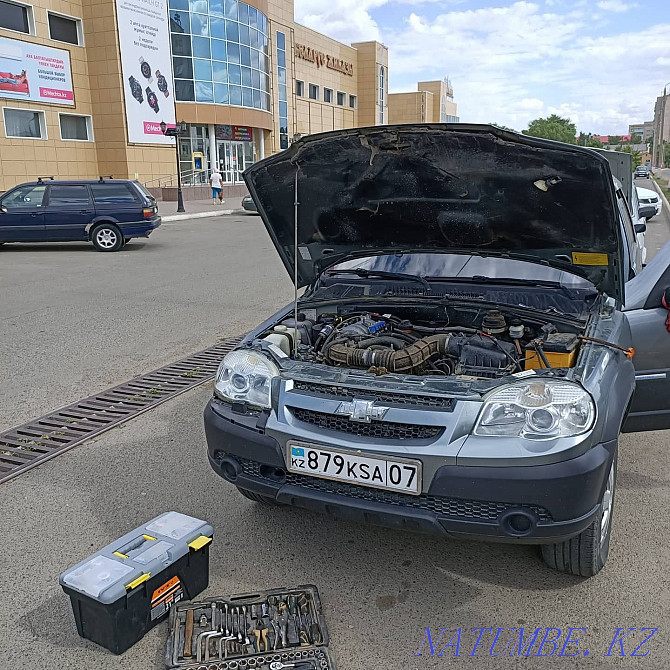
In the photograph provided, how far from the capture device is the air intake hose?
10.4ft

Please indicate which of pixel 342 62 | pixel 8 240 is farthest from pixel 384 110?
pixel 8 240

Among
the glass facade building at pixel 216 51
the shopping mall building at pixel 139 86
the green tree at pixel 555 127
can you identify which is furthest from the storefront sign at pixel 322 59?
the green tree at pixel 555 127

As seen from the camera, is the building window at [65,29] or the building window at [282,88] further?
the building window at [282,88]

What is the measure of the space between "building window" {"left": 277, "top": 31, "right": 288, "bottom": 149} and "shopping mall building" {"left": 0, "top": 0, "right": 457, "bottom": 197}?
0.48 feet

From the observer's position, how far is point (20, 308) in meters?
9.01

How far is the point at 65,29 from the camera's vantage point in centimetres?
3212

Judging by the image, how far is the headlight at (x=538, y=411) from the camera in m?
2.57

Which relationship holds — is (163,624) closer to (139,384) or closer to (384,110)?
(139,384)

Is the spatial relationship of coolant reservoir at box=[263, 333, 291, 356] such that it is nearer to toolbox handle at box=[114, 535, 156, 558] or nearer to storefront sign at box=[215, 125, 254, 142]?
toolbox handle at box=[114, 535, 156, 558]

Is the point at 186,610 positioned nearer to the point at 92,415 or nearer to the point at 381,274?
the point at 381,274

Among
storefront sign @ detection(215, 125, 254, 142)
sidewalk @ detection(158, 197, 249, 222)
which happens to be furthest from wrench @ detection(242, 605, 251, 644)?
storefront sign @ detection(215, 125, 254, 142)

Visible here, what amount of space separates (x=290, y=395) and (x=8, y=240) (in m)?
14.7

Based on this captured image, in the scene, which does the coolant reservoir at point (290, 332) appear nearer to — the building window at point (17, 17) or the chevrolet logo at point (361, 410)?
the chevrolet logo at point (361, 410)

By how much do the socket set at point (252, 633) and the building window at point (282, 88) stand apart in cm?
4855
